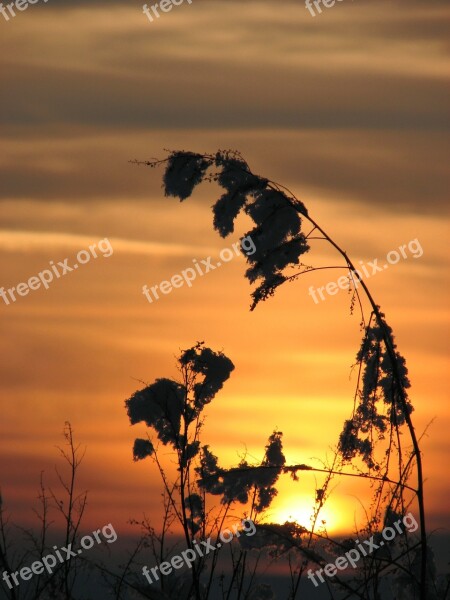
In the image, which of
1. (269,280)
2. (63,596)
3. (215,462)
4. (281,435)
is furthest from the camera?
(281,435)

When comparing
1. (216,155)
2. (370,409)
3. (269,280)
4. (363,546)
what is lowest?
(363,546)

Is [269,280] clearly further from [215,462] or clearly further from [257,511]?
[257,511]

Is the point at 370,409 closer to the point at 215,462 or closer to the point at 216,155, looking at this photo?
the point at 216,155

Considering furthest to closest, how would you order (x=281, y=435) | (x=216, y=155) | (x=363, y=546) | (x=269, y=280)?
(x=281, y=435), (x=363, y=546), (x=216, y=155), (x=269, y=280)

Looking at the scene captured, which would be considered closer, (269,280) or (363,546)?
(269,280)

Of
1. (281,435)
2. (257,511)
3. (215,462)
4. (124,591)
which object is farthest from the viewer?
(281,435)

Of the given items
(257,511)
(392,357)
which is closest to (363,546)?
(392,357)

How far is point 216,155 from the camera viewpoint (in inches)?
267

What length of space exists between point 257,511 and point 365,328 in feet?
25.5

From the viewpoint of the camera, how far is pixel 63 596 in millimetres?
11203

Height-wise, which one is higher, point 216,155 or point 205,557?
point 216,155

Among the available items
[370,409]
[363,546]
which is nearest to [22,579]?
[363,546]

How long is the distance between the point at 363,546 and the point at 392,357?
7.96 feet

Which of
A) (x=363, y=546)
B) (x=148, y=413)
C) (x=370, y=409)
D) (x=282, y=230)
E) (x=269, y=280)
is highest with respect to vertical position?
(x=148, y=413)
